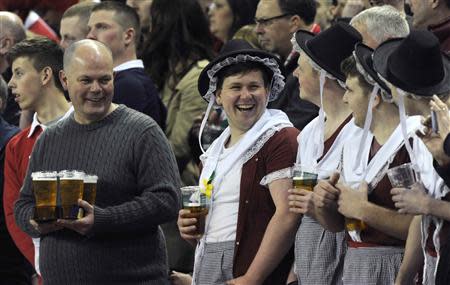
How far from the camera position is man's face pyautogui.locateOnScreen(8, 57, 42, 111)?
863 centimetres

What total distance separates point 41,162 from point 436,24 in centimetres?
253

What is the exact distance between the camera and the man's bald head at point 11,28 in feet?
34.0

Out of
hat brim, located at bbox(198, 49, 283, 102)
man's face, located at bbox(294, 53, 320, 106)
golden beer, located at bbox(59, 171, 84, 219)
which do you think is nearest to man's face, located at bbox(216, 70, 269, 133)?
hat brim, located at bbox(198, 49, 283, 102)

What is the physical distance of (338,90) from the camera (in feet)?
23.4

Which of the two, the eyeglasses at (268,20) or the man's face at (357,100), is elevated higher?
the eyeglasses at (268,20)

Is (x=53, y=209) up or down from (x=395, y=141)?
down

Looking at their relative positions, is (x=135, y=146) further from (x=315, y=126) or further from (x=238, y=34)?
(x=238, y=34)

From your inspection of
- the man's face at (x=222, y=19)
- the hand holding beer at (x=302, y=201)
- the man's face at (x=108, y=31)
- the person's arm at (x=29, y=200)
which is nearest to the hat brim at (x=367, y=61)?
the hand holding beer at (x=302, y=201)

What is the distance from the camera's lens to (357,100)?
658 centimetres

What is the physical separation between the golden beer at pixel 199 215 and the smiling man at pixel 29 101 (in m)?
1.56

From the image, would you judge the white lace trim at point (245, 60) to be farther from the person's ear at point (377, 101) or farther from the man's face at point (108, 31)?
the man's face at point (108, 31)

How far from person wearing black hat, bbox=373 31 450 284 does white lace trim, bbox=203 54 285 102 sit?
1.10 meters

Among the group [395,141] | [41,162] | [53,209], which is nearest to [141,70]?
[41,162]

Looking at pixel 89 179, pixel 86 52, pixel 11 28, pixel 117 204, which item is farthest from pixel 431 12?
pixel 11 28
